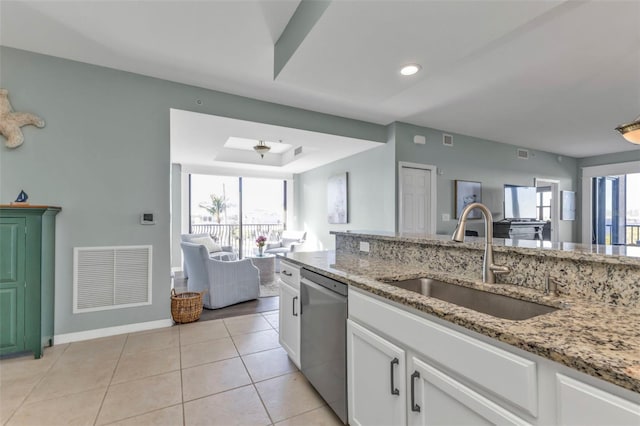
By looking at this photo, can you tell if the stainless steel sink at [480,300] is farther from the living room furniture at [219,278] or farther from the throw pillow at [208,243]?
the throw pillow at [208,243]

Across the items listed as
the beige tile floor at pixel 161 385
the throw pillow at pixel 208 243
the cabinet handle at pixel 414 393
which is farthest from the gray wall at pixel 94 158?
the cabinet handle at pixel 414 393

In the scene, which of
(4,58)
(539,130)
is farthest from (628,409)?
(539,130)

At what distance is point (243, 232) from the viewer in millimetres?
7871

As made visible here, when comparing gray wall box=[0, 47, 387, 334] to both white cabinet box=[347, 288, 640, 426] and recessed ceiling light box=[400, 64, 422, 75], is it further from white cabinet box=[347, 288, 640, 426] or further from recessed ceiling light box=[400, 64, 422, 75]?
white cabinet box=[347, 288, 640, 426]

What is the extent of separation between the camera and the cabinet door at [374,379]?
4.07ft

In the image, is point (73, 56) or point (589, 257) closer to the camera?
point (589, 257)

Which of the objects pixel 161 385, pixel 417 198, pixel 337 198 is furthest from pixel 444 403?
pixel 337 198

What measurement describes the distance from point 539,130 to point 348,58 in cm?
433

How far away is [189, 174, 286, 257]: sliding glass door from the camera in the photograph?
731 centimetres

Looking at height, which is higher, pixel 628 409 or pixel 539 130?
pixel 539 130

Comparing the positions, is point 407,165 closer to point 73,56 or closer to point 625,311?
point 625,311

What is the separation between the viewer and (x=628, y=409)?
Result: 2.03 feet

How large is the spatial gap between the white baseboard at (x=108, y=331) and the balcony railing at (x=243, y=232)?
172 inches

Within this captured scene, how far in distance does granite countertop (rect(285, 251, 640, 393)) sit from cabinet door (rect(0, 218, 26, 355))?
282cm
